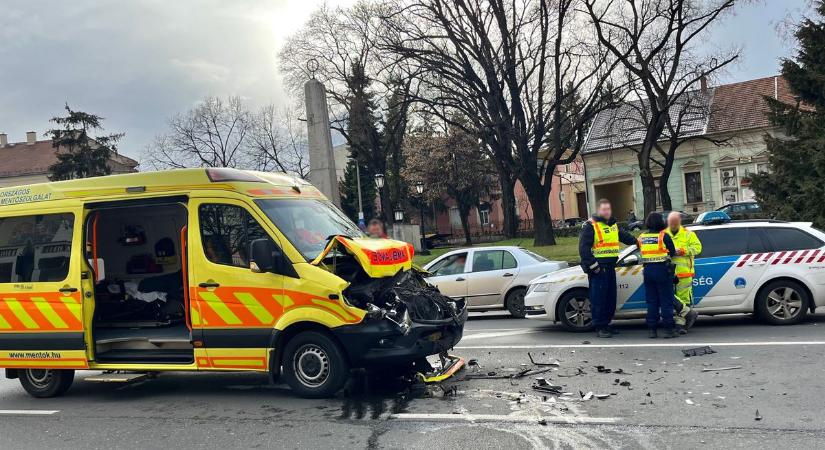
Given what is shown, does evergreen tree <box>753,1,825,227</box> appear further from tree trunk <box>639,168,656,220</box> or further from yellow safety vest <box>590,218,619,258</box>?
yellow safety vest <box>590,218,619,258</box>

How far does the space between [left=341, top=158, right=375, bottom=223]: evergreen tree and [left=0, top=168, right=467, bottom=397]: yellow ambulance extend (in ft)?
167

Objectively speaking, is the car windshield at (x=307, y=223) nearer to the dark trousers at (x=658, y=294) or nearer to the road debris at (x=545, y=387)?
the road debris at (x=545, y=387)

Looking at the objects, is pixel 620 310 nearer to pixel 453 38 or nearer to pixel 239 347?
pixel 239 347

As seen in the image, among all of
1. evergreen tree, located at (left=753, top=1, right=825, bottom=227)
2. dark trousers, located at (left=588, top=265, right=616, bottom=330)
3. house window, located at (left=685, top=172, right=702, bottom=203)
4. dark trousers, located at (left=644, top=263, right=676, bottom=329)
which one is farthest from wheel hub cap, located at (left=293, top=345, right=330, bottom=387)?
house window, located at (left=685, top=172, right=702, bottom=203)

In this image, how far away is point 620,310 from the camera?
31.8 ft

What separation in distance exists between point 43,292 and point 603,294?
716 cm

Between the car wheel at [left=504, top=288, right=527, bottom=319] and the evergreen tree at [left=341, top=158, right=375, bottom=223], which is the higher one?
the evergreen tree at [left=341, top=158, right=375, bottom=223]

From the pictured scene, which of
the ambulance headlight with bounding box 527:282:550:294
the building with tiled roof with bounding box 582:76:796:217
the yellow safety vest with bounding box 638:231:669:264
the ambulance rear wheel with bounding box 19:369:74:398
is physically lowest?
the ambulance rear wheel with bounding box 19:369:74:398

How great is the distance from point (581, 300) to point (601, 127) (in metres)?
39.7

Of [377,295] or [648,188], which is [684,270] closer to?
[377,295]

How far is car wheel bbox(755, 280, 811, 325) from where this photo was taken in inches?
362

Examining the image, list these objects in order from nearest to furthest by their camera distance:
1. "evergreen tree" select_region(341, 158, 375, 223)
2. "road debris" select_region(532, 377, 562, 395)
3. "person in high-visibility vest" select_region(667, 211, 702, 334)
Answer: "road debris" select_region(532, 377, 562, 395) < "person in high-visibility vest" select_region(667, 211, 702, 334) < "evergreen tree" select_region(341, 158, 375, 223)

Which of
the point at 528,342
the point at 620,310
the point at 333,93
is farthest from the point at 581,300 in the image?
the point at 333,93

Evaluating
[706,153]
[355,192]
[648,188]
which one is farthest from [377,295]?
[355,192]
